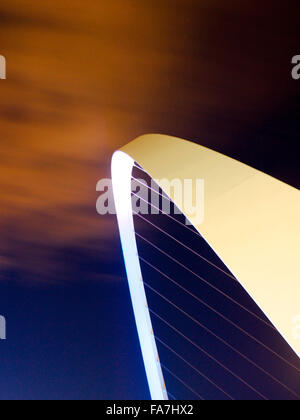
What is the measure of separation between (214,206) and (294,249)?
1.22 meters

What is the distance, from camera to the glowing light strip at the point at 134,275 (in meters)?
10.9

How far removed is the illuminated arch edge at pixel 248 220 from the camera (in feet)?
20.9

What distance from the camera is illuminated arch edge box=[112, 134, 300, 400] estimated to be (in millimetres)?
6355

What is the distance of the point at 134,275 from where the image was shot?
1195 centimetres

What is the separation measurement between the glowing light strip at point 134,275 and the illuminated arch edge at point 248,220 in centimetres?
172

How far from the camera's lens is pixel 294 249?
6574 mm

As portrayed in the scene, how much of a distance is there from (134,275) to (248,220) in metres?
5.12

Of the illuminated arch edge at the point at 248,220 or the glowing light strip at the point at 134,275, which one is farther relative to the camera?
the glowing light strip at the point at 134,275

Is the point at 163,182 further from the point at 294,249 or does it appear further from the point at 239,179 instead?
the point at 294,249

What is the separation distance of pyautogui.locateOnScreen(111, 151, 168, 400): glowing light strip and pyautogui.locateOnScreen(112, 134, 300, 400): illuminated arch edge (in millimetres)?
1718

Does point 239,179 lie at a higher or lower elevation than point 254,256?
higher

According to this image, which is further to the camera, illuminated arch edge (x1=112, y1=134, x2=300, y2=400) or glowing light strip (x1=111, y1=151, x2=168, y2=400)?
glowing light strip (x1=111, y1=151, x2=168, y2=400)

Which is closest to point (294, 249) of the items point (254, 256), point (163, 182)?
point (254, 256)
